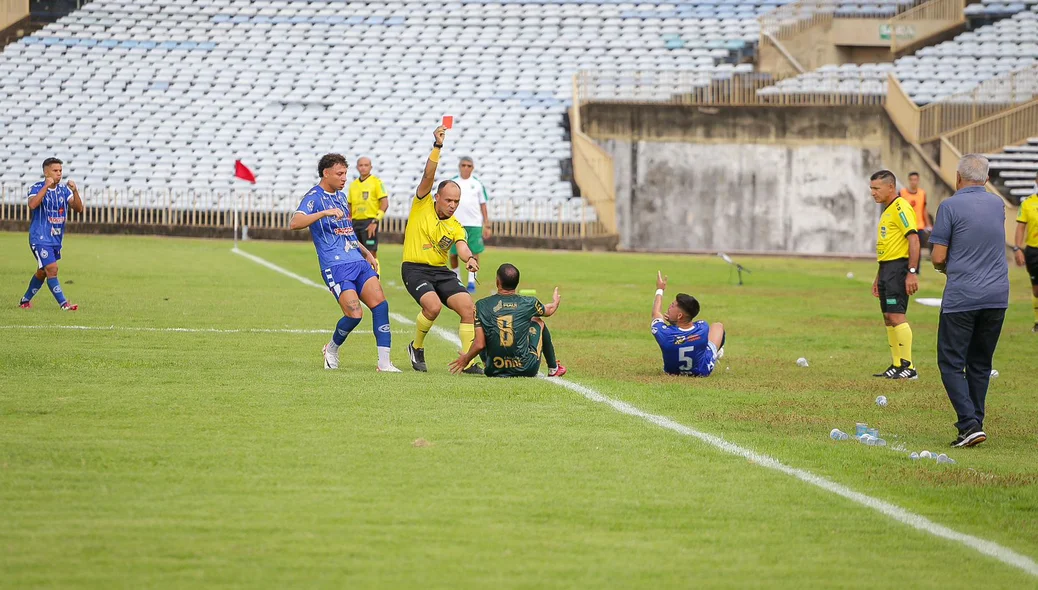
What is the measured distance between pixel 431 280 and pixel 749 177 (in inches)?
1069

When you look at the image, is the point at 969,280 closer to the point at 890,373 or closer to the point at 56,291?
the point at 890,373

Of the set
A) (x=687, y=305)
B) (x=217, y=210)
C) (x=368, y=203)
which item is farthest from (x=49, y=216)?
(x=217, y=210)

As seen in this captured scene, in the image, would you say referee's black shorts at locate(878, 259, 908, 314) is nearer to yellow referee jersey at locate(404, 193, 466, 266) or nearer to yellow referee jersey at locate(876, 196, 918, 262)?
yellow referee jersey at locate(876, 196, 918, 262)

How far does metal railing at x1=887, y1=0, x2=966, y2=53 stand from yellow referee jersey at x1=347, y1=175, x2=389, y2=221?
28.1 meters

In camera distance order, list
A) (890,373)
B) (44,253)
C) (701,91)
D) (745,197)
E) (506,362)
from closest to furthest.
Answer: (506,362)
(890,373)
(44,253)
(745,197)
(701,91)

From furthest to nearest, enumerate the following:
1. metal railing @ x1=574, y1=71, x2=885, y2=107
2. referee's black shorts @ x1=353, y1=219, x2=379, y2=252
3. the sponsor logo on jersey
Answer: metal railing @ x1=574, y1=71, x2=885, y2=107, referee's black shorts @ x1=353, y1=219, x2=379, y2=252, the sponsor logo on jersey

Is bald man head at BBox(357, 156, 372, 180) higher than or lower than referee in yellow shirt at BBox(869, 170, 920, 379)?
higher

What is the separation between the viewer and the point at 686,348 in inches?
471

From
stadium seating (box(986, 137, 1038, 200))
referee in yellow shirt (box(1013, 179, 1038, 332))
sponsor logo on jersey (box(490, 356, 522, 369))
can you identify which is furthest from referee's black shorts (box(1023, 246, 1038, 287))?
stadium seating (box(986, 137, 1038, 200))

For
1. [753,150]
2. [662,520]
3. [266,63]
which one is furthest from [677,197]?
[662,520]

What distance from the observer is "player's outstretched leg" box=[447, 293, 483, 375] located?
11766 mm

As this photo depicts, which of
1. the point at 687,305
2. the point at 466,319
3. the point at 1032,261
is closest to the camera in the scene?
the point at 687,305

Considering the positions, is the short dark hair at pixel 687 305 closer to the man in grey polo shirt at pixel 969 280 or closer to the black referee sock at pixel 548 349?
the black referee sock at pixel 548 349

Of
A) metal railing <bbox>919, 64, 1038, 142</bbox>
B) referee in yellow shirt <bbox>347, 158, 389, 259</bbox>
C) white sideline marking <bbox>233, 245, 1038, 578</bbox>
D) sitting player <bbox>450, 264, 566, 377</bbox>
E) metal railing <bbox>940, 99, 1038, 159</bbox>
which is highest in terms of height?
metal railing <bbox>919, 64, 1038, 142</bbox>
